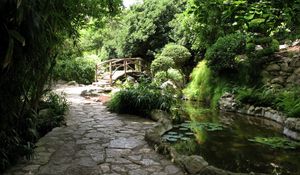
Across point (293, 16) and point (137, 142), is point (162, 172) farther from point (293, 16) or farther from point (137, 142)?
point (293, 16)

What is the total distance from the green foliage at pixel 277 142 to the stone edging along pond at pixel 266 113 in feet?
1.50

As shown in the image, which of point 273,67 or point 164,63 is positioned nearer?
point 273,67

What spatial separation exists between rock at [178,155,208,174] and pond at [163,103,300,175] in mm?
821

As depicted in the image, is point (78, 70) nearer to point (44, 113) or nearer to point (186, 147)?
point (44, 113)

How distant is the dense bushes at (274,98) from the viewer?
7.37 m

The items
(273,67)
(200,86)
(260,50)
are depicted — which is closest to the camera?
(273,67)

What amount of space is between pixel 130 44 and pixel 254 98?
958 cm

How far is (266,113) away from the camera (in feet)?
27.4

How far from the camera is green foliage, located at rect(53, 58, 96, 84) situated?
14.8m

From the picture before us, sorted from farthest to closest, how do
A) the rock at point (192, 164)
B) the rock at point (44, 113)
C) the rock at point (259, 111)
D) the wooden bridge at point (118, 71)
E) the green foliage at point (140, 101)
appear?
the wooden bridge at point (118, 71), the rock at point (259, 111), the green foliage at point (140, 101), the rock at point (44, 113), the rock at point (192, 164)

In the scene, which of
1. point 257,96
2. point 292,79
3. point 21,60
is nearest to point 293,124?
point 257,96

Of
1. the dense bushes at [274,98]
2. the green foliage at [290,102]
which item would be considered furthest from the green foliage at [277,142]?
the dense bushes at [274,98]

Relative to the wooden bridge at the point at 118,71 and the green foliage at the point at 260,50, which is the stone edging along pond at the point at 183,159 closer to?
the green foliage at the point at 260,50

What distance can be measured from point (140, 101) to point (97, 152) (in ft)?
9.15
